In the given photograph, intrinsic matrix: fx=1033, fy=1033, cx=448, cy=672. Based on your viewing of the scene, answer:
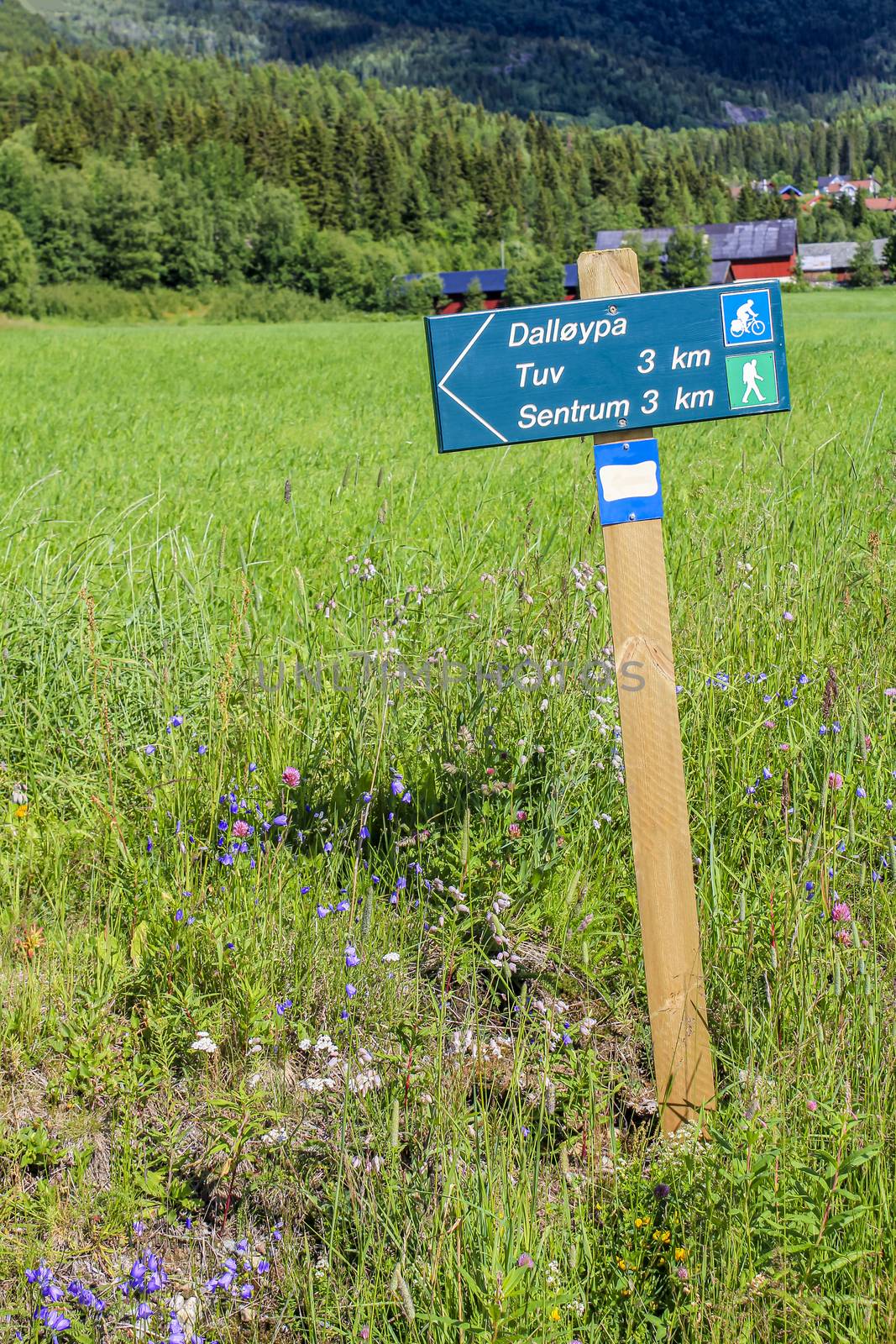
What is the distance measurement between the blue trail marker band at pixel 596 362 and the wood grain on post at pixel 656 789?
2.8 inches

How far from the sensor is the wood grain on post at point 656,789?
204 cm

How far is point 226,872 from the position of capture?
2.70 m

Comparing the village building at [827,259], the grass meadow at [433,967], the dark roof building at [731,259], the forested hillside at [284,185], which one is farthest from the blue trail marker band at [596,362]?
the village building at [827,259]

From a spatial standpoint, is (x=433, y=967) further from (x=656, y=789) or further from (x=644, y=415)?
(x=644, y=415)

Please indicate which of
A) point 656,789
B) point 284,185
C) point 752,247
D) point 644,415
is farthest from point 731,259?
point 656,789

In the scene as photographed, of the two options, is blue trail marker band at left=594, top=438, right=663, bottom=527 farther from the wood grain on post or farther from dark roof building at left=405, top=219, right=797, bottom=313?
dark roof building at left=405, top=219, right=797, bottom=313

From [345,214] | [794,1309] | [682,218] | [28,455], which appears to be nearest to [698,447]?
[28,455]

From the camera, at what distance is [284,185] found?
10281 centimetres

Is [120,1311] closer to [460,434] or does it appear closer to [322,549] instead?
[460,434]

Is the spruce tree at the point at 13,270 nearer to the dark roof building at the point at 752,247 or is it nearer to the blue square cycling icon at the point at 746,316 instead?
the dark roof building at the point at 752,247

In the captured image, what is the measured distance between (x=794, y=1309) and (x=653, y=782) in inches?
36.3

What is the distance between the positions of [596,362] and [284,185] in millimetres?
112796

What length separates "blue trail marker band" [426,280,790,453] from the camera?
1994 mm

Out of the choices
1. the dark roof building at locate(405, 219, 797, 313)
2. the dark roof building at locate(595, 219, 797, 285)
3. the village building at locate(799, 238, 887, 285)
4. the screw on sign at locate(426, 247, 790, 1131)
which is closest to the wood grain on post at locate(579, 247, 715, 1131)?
the screw on sign at locate(426, 247, 790, 1131)
